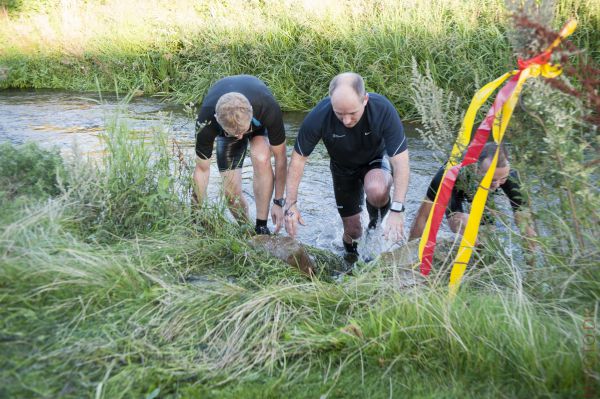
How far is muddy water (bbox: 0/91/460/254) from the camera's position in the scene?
607cm

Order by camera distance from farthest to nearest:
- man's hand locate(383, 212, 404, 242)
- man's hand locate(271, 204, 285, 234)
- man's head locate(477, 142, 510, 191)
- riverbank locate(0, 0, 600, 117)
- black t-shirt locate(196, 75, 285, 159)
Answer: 1. riverbank locate(0, 0, 600, 117)
2. man's hand locate(271, 204, 285, 234)
3. black t-shirt locate(196, 75, 285, 159)
4. man's hand locate(383, 212, 404, 242)
5. man's head locate(477, 142, 510, 191)

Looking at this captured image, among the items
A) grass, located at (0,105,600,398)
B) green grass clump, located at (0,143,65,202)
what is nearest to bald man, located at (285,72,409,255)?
grass, located at (0,105,600,398)

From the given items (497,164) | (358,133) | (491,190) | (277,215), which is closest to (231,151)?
(277,215)

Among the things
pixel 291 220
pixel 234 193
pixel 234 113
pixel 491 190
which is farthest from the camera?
pixel 234 193

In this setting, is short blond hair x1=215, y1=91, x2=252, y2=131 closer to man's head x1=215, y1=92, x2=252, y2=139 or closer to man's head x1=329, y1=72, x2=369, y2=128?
man's head x1=215, y1=92, x2=252, y2=139

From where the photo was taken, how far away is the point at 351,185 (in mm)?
5777

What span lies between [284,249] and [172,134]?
4.62 m

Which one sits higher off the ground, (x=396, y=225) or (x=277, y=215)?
(x=396, y=225)

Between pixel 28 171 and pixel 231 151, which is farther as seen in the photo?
pixel 231 151

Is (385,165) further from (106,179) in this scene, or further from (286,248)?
(106,179)

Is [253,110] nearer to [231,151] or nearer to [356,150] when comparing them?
[231,151]

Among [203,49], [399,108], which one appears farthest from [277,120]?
[203,49]

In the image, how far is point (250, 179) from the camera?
754 centimetres

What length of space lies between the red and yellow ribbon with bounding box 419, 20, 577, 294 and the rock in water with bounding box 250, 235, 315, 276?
44.4 inches
